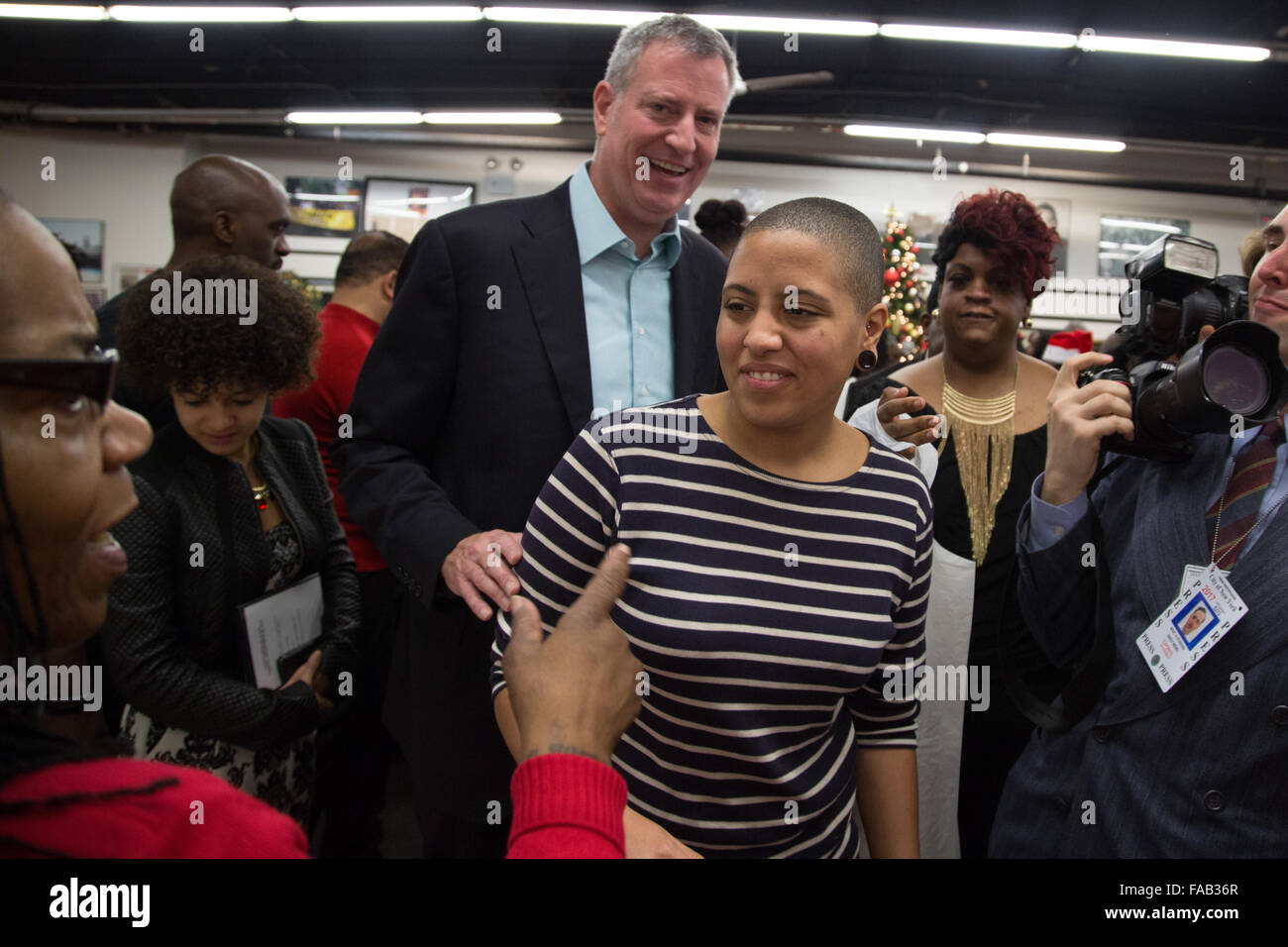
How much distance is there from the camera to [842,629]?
108 cm

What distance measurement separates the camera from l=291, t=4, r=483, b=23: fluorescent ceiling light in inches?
227

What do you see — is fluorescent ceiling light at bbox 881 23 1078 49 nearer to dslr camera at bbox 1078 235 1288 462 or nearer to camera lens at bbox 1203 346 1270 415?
dslr camera at bbox 1078 235 1288 462

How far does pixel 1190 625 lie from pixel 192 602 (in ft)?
5.53

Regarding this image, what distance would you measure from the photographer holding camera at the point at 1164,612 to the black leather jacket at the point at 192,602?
4.61 feet

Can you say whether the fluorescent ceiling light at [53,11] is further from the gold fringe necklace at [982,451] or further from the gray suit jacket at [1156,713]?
A: the gray suit jacket at [1156,713]

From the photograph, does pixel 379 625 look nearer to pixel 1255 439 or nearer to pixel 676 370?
pixel 676 370

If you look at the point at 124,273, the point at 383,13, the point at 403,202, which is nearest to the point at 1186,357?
the point at 383,13

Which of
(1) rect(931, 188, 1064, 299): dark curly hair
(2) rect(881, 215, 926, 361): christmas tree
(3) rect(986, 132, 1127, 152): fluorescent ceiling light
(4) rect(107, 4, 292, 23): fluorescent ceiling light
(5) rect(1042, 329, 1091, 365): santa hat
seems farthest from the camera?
(3) rect(986, 132, 1127, 152): fluorescent ceiling light

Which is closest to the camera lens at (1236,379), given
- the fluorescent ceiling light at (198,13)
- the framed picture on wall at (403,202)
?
the fluorescent ceiling light at (198,13)

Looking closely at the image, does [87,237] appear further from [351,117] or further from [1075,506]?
[1075,506]

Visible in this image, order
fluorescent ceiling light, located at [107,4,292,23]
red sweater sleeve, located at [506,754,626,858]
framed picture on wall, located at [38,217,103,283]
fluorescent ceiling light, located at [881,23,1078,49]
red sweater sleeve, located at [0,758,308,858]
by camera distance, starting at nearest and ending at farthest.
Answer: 1. red sweater sleeve, located at [0,758,308,858]
2. red sweater sleeve, located at [506,754,626,858]
3. fluorescent ceiling light, located at [881,23,1078,49]
4. fluorescent ceiling light, located at [107,4,292,23]
5. framed picture on wall, located at [38,217,103,283]

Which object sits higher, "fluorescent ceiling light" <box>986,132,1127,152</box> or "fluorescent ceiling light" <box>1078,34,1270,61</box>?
"fluorescent ceiling light" <box>986,132,1127,152</box>

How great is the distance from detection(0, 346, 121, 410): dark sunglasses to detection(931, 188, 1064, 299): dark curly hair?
184 cm

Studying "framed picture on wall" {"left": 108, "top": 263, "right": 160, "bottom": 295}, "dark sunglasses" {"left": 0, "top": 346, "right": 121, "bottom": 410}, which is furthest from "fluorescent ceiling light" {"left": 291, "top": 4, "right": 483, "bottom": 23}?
"dark sunglasses" {"left": 0, "top": 346, "right": 121, "bottom": 410}
